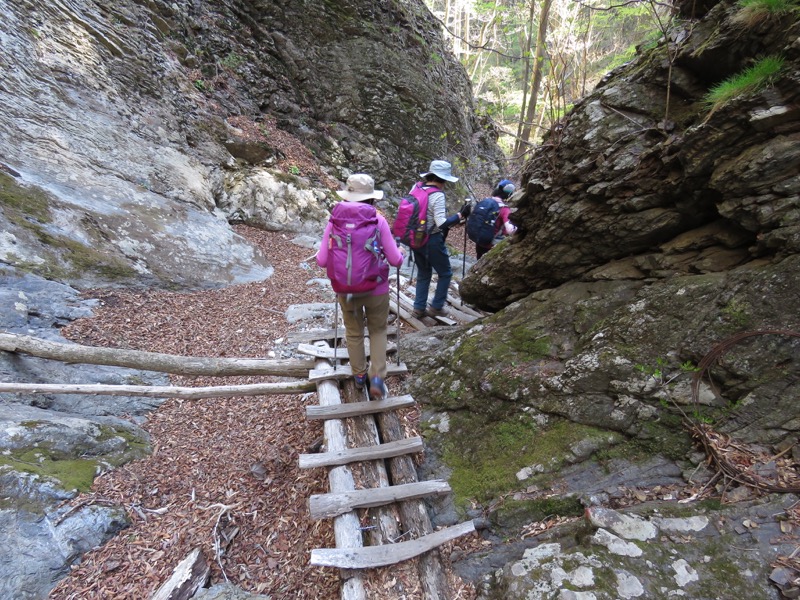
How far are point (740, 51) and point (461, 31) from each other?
29.9 meters

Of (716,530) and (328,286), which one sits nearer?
(716,530)

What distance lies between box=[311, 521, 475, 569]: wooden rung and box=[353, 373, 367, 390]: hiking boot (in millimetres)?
1999

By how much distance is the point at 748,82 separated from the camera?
317cm

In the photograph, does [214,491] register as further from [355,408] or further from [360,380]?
[360,380]

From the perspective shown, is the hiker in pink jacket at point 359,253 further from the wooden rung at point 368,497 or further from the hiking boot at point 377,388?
the wooden rung at point 368,497

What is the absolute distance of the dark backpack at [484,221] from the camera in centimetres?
713

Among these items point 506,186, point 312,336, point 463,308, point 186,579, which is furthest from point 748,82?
point 186,579

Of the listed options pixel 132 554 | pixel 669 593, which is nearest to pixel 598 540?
pixel 669 593

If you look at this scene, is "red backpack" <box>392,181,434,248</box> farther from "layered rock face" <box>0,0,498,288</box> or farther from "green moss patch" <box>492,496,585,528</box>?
"layered rock face" <box>0,0,498,288</box>

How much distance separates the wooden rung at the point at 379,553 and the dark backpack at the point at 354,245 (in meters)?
2.20

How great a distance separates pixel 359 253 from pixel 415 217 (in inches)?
95.0

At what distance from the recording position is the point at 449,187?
17.6m

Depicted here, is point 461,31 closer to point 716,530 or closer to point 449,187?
point 449,187

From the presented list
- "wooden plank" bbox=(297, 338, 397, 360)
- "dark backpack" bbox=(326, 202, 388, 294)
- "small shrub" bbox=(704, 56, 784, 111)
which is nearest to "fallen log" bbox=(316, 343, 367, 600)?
"wooden plank" bbox=(297, 338, 397, 360)
